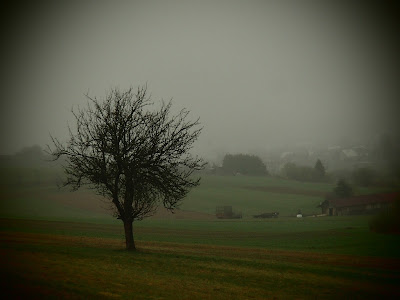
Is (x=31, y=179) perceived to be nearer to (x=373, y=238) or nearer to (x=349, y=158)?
(x=373, y=238)

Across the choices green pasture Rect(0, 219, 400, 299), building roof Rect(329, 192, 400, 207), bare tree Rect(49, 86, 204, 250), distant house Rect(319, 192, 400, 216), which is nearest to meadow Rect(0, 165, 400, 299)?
green pasture Rect(0, 219, 400, 299)

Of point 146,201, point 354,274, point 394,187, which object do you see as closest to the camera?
point 354,274

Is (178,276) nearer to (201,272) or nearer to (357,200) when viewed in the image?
(201,272)

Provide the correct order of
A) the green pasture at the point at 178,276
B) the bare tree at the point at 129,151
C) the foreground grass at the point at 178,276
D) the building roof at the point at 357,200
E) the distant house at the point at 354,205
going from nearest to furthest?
the green pasture at the point at 178,276 → the foreground grass at the point at 178,276 → the bare tree at the point at 129,151 → the building roof at the point at 357,200 → the distant house at the point at 354,205

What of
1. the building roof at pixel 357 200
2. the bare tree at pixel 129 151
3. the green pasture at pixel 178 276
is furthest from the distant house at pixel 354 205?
the bare tree at pixel 129 151

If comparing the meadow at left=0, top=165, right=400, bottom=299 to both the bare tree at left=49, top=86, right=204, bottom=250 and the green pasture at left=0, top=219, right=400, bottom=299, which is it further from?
the bare tree at left=49, top=86, right=204, bottom=250

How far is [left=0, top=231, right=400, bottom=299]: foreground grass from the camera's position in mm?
15820

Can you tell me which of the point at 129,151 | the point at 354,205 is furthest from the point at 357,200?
the point at 129,151

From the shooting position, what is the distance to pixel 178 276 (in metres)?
21.4

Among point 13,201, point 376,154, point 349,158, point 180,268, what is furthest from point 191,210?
point 349,158

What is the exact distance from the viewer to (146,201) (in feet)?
103

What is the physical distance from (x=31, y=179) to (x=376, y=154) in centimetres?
11009

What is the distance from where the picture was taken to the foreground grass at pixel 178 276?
15820mm

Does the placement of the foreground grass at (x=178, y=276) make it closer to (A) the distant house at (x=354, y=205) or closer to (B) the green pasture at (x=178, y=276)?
(B) the green pasture at (x=178, y=276)
